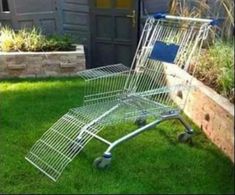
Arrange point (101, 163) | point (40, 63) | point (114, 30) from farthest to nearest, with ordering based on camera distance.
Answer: point (114, 30)
point (40, 63)
point (101, 163)

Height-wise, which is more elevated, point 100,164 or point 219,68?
point 219,68

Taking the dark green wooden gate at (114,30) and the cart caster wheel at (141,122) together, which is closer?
the cart caster wheel at (141,122)

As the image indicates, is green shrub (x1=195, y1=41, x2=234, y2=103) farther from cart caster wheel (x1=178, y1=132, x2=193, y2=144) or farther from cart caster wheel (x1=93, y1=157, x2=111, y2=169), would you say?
cart caster wheel (x1=93, y1=157, x2=111, y2=169)

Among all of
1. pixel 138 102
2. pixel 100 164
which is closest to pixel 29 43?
pixel 138 102

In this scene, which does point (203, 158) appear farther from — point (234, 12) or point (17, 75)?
point (17, 75)

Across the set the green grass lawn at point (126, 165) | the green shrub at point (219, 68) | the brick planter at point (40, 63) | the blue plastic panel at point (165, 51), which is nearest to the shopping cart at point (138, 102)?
the blue plastic panel at point (165, 51)

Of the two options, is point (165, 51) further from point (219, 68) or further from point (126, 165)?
point (126, 165)

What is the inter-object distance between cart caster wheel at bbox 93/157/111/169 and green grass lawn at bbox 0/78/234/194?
2.0 inches

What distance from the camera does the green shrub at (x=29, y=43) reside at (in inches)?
257

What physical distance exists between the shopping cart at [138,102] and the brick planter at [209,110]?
65mm

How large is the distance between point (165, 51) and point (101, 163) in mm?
1245

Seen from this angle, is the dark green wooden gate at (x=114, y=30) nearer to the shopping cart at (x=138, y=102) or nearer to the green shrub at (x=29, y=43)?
the green shrub at (x=29, y=43)

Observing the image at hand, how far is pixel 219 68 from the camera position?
171 inches

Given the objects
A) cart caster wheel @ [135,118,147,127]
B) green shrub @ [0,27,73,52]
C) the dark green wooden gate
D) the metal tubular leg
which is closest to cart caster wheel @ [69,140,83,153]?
the metal tubular leg
